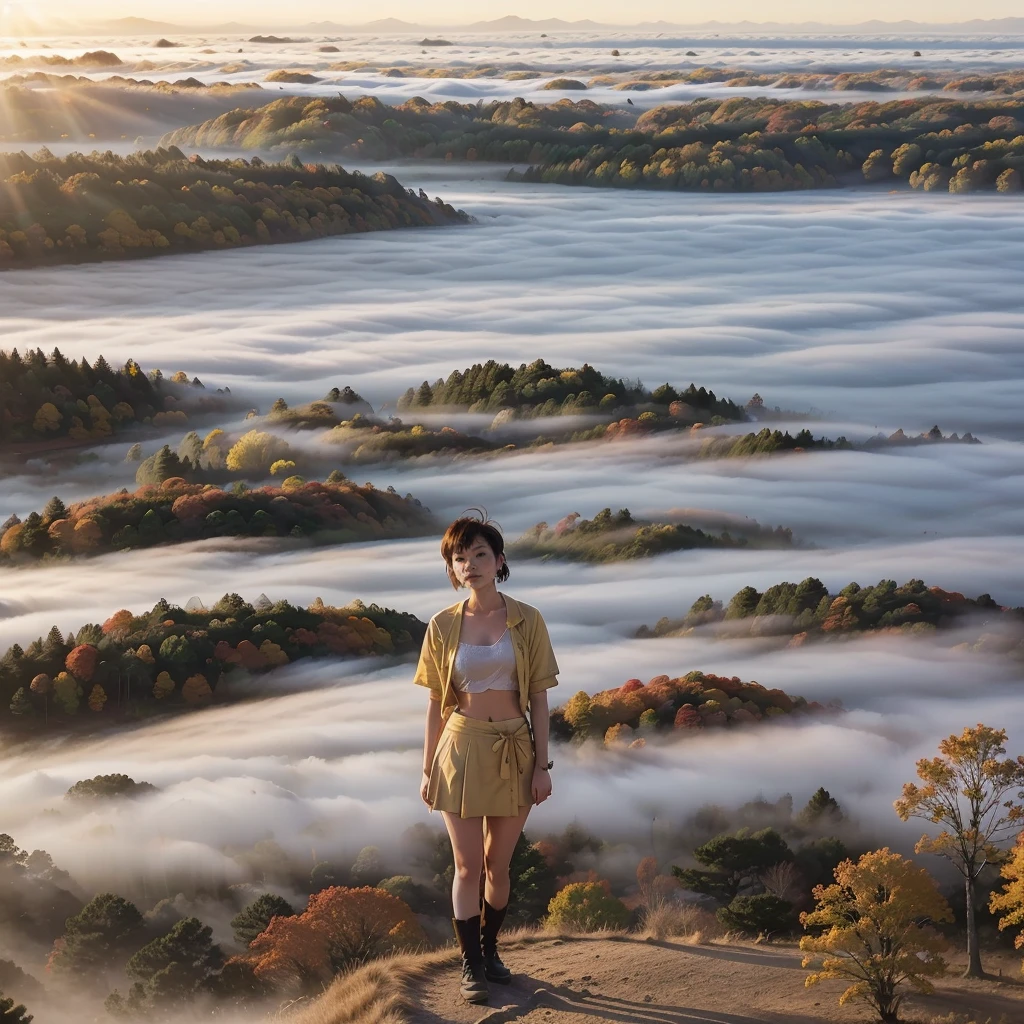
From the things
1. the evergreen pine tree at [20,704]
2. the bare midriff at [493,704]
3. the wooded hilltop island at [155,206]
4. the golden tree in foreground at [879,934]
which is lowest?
the evergreen pine tree at [20,704]

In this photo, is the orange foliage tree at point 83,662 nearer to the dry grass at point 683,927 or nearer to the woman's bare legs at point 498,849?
the dry grass at point 683,927

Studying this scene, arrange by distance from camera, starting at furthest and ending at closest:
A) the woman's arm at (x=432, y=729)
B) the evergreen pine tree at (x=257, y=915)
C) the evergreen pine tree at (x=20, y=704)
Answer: the evergreen pine tree at (x=20, y=704), the evergreen pine tree at (x=257, y=915), the woman's arm at (x=432, y=729)

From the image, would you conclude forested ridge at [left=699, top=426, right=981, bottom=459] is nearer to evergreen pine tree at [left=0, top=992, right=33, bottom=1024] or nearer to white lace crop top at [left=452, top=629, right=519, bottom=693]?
evergreen pine tree at [left=0, top=992, right=33, bottom=1024]

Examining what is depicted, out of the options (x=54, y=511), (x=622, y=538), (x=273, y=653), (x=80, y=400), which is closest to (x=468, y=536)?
(x=273, y=653)

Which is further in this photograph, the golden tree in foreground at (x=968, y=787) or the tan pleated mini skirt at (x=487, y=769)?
the golden tree in foreground at (x=968, y=787)

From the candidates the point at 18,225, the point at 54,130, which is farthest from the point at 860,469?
the point at 54,130

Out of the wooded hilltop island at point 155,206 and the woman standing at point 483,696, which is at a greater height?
the wooded hilltop island at point 155,206

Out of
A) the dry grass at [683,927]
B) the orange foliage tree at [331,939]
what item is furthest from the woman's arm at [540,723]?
the orange foliage tree at [331,939]

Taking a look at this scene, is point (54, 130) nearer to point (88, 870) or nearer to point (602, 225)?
point (602, 225)
